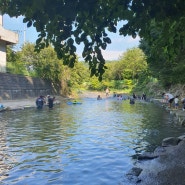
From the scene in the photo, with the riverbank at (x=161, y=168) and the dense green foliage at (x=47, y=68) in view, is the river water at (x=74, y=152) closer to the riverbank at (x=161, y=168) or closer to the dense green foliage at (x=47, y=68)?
the riverbank at (x=161, y=168)

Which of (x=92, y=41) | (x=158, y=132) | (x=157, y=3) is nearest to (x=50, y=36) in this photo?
(x=92, y=41)

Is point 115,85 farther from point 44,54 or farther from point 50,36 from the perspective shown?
point 50,36

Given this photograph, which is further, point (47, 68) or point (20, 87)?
point (47, 68)

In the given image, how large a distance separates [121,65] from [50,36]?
95861mm

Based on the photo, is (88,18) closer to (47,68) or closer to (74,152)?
(74,152)

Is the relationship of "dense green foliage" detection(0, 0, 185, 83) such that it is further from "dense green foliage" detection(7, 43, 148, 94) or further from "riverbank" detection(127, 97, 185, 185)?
"dense green foliage" detection(7, 43, 148, 94)

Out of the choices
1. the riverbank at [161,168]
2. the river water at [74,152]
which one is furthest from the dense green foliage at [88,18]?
the river water at [74,152]

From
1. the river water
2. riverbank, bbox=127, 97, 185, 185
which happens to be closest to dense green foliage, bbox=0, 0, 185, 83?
riverbank, bbox=127, 97, 185, 185

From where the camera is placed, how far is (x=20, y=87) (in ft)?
151

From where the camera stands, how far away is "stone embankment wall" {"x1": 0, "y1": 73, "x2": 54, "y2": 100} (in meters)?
41.0

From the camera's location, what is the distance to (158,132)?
15969 mm

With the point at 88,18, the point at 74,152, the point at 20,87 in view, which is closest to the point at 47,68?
the point at 20,87

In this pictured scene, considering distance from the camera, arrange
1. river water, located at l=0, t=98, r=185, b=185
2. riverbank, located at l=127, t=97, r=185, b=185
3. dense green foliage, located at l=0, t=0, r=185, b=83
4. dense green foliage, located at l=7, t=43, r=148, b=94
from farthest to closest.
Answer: dense green foliage, located at l=7, t=43, r=148, b=94 < river water, located at l=0, t=98, r=185, b=185 < riverbank, located at l=127, t=97, r=185, b=185 < dense green foliage, located at l=0, t=0, r=185, b=83

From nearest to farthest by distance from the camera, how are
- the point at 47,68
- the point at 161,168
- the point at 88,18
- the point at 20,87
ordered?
the point at 88,18
the point at 161,168
the point at 20,87
the point at 47,68
